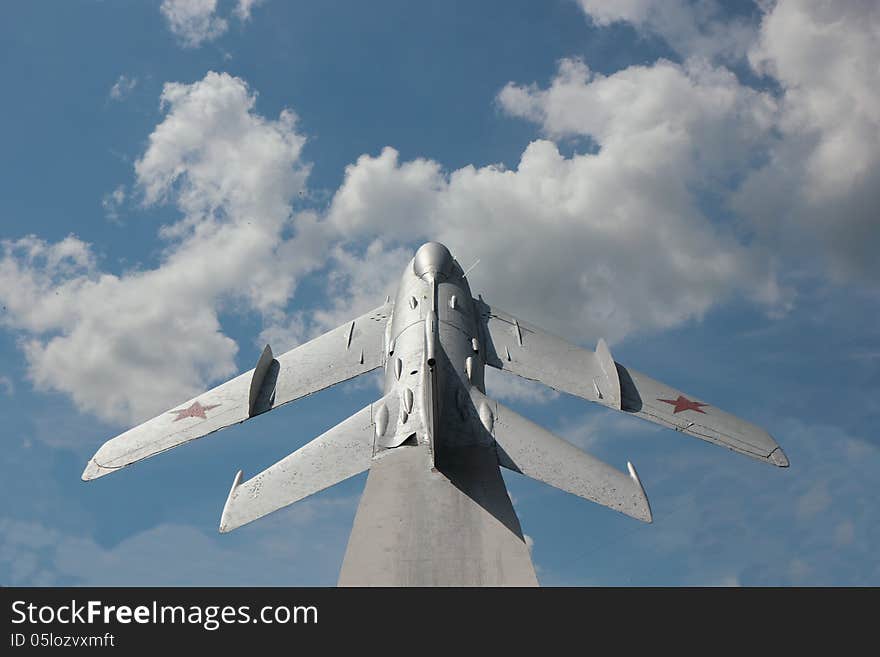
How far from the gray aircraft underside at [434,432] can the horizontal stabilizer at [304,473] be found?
0.12ft

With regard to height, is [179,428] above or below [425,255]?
below

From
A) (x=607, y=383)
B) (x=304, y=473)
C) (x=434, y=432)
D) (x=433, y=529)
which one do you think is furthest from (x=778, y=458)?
(x=304, y=473)

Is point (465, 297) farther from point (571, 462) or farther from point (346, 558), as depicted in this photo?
point (346, 558)

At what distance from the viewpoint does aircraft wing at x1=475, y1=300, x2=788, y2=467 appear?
81.9 feet

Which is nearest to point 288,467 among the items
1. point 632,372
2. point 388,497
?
point 388,497

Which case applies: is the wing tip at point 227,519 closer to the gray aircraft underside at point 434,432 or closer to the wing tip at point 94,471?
the gray aircraft underside at point 434,432

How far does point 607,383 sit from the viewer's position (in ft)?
85.2

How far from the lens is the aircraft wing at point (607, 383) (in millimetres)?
24953

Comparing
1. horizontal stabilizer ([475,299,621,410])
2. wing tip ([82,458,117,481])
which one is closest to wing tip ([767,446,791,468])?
horizontal stabilizer ([475,299,621,410])

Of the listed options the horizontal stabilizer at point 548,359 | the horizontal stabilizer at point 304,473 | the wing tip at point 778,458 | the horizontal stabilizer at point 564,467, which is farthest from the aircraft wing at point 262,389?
the wing tip at point 778,458

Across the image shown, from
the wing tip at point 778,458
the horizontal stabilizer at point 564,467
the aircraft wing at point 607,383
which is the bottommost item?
the horizontal stabilizer at point 564,467

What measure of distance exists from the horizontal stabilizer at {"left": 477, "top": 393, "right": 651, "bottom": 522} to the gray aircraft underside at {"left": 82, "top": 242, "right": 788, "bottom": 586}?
1.5 inches
